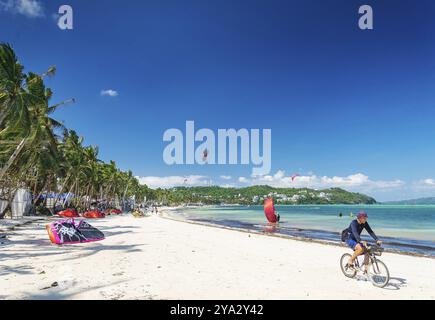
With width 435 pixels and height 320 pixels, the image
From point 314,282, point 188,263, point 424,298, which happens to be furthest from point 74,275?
point 424,298

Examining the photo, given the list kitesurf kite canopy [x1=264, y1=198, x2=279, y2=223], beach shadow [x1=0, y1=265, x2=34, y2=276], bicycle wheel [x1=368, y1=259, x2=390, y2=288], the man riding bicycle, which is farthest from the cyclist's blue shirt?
kitesurf kite canopy [x1=264, y1=198, x2=279, y2=223]

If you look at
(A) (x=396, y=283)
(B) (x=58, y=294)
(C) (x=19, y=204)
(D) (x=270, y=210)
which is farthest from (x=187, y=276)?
(C) (x=19, y=204)

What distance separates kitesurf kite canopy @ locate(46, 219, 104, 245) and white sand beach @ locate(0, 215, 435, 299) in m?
0.88

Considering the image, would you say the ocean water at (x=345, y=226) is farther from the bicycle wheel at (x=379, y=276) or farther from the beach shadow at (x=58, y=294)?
the beach shadow at (x=58, y=294)

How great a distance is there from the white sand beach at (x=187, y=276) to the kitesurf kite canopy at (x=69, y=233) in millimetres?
882

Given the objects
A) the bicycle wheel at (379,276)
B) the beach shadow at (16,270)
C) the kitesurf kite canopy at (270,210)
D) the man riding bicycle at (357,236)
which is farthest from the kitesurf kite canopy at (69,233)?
the kitesurf kite canopy at (270,210)

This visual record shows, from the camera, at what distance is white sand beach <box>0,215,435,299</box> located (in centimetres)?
739

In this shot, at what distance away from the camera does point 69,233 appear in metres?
15.2

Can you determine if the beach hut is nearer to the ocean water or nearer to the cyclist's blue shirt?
the ocean water

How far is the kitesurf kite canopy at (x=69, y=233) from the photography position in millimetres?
14878

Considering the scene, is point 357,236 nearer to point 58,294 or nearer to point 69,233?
point 58,294

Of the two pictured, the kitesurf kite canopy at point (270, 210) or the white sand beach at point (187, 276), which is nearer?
the white sand beach at point (187, 276)

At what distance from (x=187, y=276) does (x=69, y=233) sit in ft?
28.6
